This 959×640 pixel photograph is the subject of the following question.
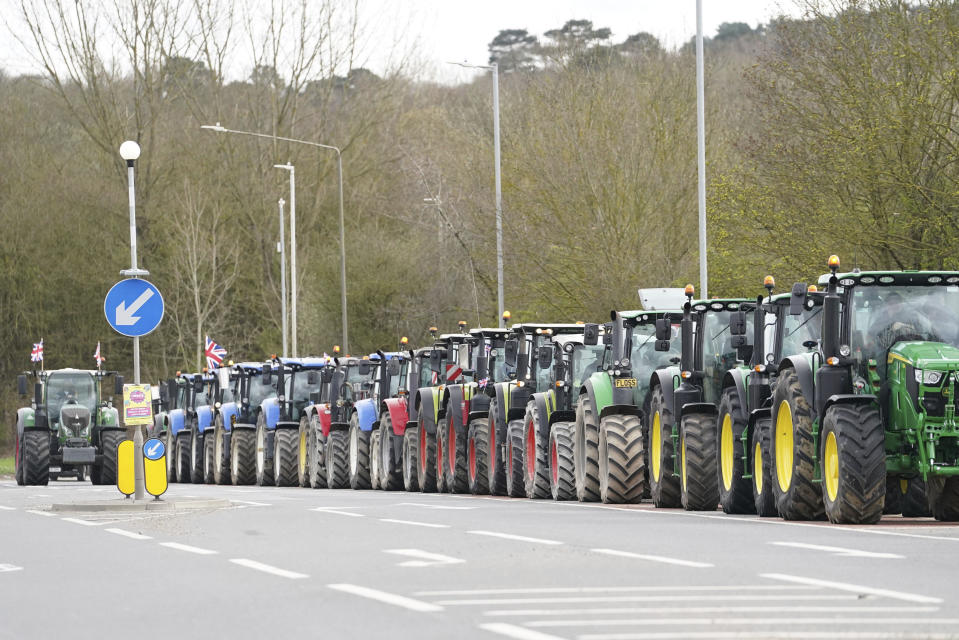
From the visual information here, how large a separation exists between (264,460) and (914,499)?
2228 cm

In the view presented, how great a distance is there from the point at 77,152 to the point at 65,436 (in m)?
23.9

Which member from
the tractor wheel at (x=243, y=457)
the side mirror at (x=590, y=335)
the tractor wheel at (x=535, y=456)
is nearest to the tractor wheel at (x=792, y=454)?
the side mirror at (x=590, y=335)

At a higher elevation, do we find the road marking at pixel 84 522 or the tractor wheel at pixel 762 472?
the tractor wheel at pixel 762 472

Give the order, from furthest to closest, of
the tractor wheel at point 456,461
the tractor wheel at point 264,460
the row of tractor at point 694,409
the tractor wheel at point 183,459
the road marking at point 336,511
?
the tractor wheel at point 183,459
the tractor wheel at point 264,460
the tractor wheel at point 456,461
the road marking at point 336,511
the row of tractor at point 694,409

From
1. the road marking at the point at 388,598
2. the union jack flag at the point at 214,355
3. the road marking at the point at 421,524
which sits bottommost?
the road marking at the point at 421,524

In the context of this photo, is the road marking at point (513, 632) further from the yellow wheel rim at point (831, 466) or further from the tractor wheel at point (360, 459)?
the tractor wheel at point (360, 459)

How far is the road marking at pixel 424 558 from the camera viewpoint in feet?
41.4

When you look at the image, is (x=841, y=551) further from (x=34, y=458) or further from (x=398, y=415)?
(x=34, y=458)

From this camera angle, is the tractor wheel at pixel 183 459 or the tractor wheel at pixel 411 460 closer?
the tractor wheel at pixel 411 460

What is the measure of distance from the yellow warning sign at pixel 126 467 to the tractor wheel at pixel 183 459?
22533 mm

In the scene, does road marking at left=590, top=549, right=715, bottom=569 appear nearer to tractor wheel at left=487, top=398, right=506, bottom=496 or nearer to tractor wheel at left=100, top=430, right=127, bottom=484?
tractor wheel at left=487, top=398, right=506, bottom=496

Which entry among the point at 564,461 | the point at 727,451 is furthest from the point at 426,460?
the point at 727,451

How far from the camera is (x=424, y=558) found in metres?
13.1

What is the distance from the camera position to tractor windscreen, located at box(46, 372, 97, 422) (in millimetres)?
43719
